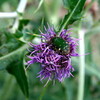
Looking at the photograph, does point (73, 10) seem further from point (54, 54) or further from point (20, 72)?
point (20, 72)

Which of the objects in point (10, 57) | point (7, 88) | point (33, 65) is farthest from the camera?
point (33, 65)

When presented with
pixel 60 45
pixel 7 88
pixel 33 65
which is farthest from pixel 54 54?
pixel 33 65

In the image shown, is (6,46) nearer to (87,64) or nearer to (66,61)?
(66,61)

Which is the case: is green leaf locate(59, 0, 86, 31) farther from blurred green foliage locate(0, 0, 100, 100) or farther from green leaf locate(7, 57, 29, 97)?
green leaf locate(7, 57, 29, 97)

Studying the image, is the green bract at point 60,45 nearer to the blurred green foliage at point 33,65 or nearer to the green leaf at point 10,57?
the blurred green foliage at point 33,65

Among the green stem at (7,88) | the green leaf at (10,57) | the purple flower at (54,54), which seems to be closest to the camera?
the purple flower at (54,54)

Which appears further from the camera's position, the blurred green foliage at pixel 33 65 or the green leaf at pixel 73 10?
the blurred green foliage at pixel 33 65

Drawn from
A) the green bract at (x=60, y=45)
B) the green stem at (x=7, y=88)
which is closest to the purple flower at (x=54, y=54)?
the green bract at (x=60, y=45)

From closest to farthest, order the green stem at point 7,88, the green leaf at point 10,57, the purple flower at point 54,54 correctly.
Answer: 1. the purple flower at point 54,54
2. the green leaf at point 10,57
3. the green stem at point 7,88
